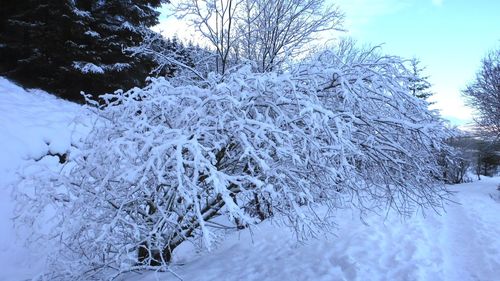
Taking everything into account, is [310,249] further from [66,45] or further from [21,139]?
[66,45]

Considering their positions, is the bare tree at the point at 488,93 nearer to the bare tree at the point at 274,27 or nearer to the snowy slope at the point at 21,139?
the bare tree at the point at 274,27

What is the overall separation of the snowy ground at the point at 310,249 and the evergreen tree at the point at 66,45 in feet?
8.60

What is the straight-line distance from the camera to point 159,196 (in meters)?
4.00

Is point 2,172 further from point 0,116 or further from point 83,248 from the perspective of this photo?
point 83,248

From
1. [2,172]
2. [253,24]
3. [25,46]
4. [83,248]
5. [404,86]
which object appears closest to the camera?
[83,248]

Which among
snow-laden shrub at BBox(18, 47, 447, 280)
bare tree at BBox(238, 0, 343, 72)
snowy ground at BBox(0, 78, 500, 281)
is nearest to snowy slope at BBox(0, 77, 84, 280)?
snowy ground at BBox(0, 78, 500, 281)

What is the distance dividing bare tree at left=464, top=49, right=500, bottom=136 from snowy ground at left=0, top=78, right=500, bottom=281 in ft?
33.2

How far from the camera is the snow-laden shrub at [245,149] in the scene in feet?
11.9

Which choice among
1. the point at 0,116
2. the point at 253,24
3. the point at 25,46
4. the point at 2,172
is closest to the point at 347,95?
the point at 2,172

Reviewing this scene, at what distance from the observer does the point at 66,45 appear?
11.8 metres


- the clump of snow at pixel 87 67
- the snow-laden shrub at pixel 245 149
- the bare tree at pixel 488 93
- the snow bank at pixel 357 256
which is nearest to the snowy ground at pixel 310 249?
the snow bank at pixel 357 256

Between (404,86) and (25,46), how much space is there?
11848 mm

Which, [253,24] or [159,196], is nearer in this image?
[159,196]

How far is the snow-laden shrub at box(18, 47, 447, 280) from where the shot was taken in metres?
3.63
